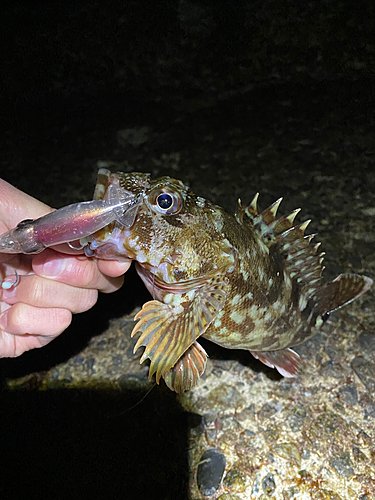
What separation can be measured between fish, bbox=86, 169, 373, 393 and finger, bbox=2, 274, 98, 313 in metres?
0.30

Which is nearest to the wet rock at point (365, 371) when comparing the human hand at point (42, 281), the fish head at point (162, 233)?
the fish head at point (162, 233)

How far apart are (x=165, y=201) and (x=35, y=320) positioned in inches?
30.3

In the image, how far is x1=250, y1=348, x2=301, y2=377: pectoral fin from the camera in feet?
5.85

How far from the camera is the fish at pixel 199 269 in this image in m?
1.11

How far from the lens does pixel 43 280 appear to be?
4.31ft

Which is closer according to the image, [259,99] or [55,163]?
[259,99]

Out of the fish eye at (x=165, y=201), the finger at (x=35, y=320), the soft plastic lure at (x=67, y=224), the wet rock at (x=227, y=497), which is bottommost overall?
the wet rock at (x=227, y=497)

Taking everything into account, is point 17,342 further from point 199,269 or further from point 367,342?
point 367,342

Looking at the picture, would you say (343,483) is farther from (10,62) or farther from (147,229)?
(10,62)

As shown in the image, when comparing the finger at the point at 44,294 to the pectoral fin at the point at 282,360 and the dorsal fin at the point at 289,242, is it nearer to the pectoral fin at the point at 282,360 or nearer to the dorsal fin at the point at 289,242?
the dorsal fin at the point at 289,242

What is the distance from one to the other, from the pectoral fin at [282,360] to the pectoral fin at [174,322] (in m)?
0.71

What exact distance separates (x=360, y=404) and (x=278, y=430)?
0.49m

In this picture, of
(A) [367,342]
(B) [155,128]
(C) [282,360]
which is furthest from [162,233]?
(B) [155,128]

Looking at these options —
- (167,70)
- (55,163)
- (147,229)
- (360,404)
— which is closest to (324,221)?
(360,404)
